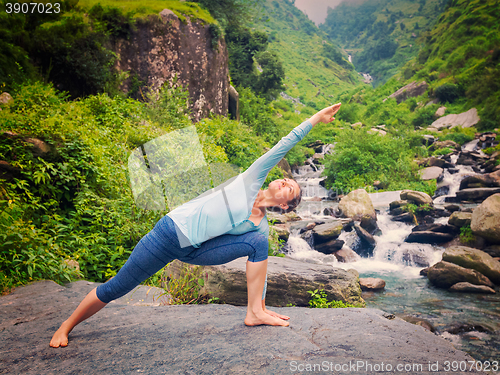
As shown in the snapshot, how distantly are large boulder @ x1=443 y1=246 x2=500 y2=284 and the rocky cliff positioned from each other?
9.55 m

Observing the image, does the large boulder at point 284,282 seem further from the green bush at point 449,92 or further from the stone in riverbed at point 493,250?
the green bush at point 449,92

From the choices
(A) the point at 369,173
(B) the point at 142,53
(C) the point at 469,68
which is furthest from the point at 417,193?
(C) the point at 469,68

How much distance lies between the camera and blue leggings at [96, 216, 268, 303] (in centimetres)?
188

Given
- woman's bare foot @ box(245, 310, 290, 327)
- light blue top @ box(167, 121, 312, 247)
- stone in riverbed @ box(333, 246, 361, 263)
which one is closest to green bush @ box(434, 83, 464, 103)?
stone in riverbed @ box(333, 246, 361, 263)

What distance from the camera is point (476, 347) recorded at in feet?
15.3

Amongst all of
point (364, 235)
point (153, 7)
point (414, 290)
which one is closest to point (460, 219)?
point (364, 235)

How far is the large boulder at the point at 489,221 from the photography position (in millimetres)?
7812

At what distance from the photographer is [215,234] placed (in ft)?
6.16

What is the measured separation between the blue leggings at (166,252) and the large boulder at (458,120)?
22066mm

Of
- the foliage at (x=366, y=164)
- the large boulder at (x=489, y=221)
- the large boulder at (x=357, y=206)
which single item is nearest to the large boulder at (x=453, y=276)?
the large boulder at (x=489, y=221)

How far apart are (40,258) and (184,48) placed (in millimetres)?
10323

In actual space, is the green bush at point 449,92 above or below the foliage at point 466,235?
above

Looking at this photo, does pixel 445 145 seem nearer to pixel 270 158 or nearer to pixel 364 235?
pixel 364 235

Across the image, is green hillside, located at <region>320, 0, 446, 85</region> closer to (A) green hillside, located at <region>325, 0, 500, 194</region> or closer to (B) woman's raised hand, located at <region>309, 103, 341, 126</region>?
(A) green hillside, located at <region>325, 0, 500, 194</region>
